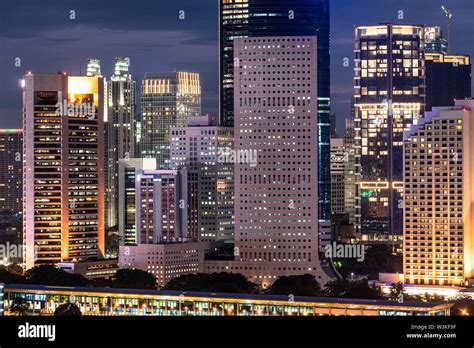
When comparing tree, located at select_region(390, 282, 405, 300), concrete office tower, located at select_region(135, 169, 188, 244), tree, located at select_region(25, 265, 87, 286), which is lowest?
Result: tree, located at select_region(390, 282, 405, 300)

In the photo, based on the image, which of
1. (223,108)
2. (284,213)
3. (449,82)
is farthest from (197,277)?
(449,82)

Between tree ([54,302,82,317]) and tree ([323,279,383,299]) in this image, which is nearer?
tree ([54,302,82,317])

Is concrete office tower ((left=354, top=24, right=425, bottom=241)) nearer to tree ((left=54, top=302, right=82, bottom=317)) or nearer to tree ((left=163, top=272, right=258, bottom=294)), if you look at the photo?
tree ((left=163, top=272, right=258, bottom=294))

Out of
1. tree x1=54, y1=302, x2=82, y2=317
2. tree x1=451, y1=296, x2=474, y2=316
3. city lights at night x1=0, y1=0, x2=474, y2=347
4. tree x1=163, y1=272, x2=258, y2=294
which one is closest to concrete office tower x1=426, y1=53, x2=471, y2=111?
city lights at night x1=0, y1=0, x2=474, y2=347

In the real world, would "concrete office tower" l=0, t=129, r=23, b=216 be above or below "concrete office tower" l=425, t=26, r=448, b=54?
below

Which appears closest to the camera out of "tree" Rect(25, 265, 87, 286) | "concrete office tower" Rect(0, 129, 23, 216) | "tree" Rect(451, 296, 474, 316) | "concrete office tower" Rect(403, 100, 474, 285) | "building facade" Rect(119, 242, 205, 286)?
"tree" Rect(451, 296, 474, 316)

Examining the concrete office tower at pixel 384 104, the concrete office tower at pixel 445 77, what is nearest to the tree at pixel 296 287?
the concrete office tower at pixel 384 104
